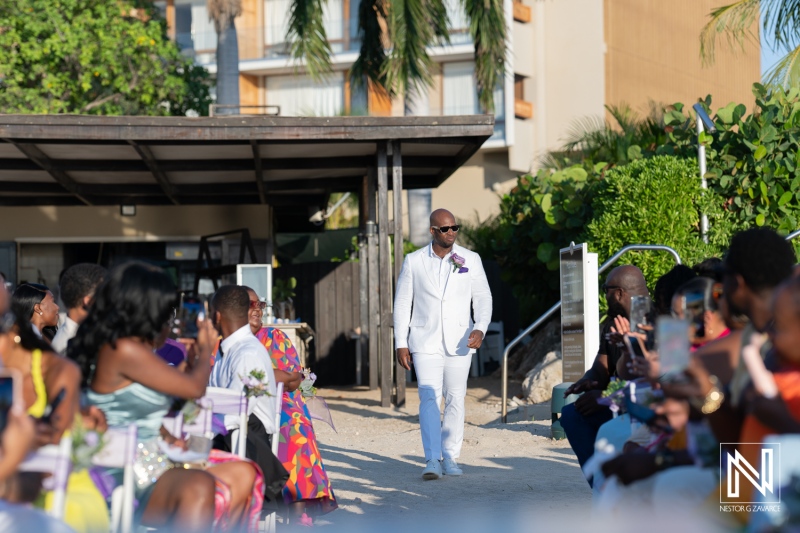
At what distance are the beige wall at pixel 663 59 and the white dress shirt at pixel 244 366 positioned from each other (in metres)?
25.3

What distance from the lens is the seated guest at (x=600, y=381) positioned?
16.7 ft

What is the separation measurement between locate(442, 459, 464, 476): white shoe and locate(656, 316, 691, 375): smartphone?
4.16 metres

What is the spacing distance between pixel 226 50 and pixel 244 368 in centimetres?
1567

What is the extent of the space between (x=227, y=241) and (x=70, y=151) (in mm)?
4065

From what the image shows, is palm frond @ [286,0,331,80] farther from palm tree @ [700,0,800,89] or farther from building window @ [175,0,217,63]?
building window @ [175,0,217,63]

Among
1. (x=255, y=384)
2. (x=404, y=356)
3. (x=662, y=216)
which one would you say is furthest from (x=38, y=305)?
(x=662, y=216)

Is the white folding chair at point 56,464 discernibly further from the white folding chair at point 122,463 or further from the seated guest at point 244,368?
the seated guest at point 244,368

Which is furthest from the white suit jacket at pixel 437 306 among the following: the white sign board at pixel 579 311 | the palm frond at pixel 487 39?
the palm frond at pixel 487 39

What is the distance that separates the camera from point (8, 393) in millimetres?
2926

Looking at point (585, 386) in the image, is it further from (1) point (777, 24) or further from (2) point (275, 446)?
(1) point (777, 24)

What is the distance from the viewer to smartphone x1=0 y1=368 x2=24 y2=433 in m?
2.89

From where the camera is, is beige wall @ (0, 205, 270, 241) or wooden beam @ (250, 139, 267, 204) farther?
beige wall @ (0, 205, 270, 241)

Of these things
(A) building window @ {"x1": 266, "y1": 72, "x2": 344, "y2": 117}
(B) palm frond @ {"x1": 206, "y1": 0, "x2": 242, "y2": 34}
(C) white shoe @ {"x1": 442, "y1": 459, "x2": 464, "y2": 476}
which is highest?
(A) building window @ {"x1": 266, "y1": 72, "x2": 344, "y2": 117}

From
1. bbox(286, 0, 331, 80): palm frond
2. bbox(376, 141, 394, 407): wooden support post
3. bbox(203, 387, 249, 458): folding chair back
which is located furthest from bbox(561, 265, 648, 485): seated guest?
bbox(286, 0, 331, 80): palm frond
